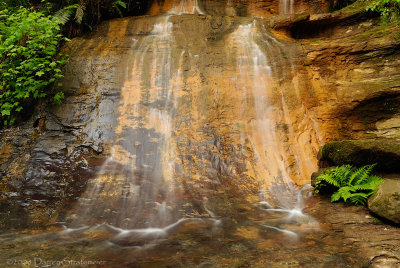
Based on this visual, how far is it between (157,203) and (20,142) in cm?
349

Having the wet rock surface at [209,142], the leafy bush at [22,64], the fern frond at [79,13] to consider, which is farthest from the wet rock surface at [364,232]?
the fern frond at [79,13]

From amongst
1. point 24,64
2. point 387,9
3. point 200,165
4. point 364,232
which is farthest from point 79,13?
point 387,9

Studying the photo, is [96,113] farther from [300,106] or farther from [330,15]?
[330,15]

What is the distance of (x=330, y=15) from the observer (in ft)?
28.0

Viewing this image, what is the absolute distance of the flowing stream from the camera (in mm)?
2992

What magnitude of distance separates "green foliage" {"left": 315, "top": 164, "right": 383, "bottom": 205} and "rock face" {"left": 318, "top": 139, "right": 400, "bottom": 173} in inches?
6.5

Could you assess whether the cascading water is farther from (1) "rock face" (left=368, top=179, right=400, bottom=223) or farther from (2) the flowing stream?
(1) "rock face" (left=368, top=179, right=400, bottom=223)

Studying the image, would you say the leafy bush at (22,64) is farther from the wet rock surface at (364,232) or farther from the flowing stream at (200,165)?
the wet rock surface at (364,232)

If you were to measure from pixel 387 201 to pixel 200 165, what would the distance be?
3.27m

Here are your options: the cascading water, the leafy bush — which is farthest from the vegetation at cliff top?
the cascading water

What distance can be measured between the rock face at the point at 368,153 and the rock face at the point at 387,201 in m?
0.75

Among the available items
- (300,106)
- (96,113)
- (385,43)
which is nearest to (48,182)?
(96,113)

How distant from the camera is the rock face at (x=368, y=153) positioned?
4.20 metres

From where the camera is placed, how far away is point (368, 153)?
14.6ft
